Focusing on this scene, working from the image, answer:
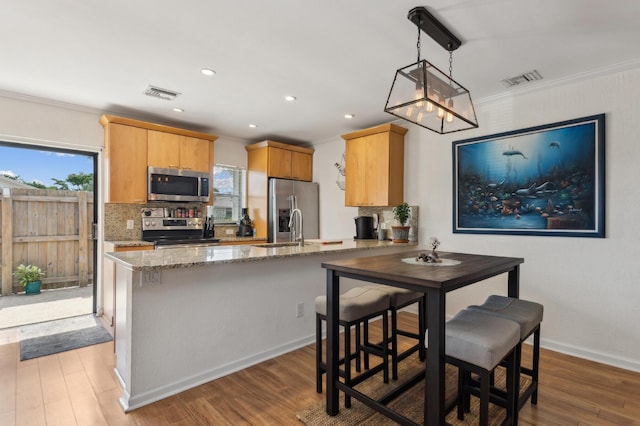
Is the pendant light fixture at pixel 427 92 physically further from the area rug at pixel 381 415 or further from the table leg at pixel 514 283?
the area rug at pixel 381 415

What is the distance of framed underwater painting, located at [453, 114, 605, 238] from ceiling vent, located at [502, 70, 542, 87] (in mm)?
456

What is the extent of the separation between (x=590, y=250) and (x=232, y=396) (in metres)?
3.17

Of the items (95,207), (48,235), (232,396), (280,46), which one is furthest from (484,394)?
(48,235)

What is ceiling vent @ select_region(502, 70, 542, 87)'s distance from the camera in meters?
2.92

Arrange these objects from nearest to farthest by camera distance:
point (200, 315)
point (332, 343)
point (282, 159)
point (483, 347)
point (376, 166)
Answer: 1. point (483, 347)
2. point (332, 343)
3. point (200, 315)
4. point (376, 166)
5. point (282, 159)

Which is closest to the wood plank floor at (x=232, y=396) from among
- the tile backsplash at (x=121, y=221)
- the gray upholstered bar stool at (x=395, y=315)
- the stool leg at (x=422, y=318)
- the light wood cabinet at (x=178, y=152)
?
the gray upholstered bar stool at (x=395, y=315)

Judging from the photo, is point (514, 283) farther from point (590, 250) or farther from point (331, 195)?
point (331, 195)

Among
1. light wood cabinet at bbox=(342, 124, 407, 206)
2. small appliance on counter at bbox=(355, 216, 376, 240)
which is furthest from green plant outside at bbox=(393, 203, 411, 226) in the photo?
small appliance on counter at bbox=(355, 216, 376, 240)

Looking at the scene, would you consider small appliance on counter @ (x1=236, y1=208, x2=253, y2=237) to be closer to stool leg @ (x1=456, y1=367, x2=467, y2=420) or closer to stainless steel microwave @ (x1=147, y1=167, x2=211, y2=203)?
stainless steel microwave @ (x1=147, y1=167, x2=211, y2=203)

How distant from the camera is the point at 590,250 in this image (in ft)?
9.51

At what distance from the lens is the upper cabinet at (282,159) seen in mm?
5043

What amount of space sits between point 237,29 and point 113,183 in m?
2.61

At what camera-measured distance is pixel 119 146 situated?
3867 mm

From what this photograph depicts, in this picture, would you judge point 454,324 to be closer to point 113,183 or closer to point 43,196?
point 113,183
